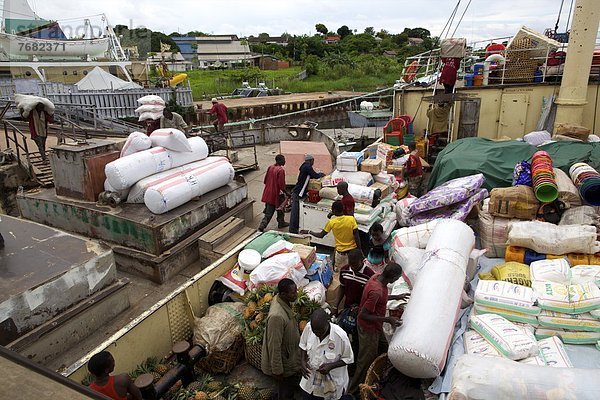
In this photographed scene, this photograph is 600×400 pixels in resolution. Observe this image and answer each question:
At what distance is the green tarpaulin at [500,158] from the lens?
19.9ft

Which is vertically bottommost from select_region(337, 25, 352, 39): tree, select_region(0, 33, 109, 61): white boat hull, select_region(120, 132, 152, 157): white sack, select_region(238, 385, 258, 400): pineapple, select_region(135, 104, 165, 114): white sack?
select_region(238, 385, 258, 400): pineapple

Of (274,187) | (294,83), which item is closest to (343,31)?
(294,83)

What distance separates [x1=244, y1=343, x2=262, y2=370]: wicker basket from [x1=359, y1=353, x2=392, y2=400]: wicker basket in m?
1.13

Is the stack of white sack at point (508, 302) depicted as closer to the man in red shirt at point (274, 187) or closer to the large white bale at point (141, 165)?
the man in red shirt at point (274, 187)

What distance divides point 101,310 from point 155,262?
3.47ft

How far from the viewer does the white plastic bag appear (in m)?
3.29

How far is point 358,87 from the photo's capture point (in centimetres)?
3959

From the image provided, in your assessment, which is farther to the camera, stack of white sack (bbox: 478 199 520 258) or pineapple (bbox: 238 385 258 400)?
stack of white sack (bbox: 478 199 520 258)

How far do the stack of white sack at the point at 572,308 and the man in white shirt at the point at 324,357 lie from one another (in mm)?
1942

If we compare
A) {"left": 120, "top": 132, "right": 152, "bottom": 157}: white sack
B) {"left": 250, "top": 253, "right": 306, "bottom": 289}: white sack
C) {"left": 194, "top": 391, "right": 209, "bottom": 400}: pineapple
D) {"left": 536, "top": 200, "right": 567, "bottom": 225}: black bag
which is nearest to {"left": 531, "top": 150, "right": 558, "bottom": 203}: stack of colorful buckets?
{"left": 536, "top": 200, "right": 567, "bottom": 225}: black bag

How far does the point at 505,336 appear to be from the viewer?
3.41m

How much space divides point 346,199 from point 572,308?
290cm

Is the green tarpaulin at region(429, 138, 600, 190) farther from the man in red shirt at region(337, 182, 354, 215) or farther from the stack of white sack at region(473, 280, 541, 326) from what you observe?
the stack of white sack at region(473, 280, 541, 326)

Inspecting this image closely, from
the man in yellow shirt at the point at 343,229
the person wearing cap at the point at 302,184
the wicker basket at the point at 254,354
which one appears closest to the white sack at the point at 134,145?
the person wearing cap at the point at 302,184
